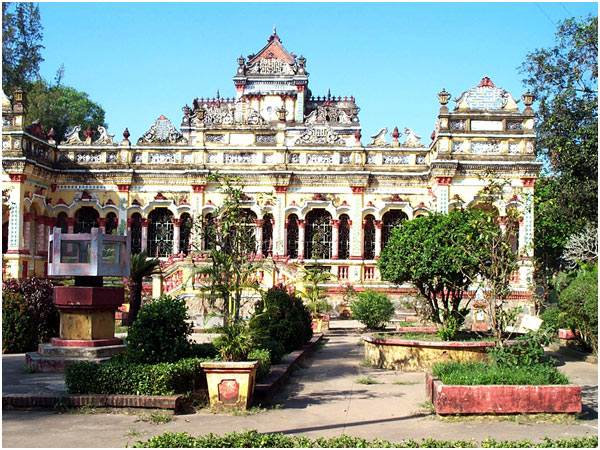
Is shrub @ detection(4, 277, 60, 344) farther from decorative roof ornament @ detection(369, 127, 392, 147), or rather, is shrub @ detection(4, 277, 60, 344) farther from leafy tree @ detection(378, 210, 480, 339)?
decorative roof ornament @ detection(369, 127, 392, 147)

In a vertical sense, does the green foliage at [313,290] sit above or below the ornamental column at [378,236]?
below

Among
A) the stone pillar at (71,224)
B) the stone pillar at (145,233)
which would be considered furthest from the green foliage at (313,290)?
the stone pillar at (71,224)

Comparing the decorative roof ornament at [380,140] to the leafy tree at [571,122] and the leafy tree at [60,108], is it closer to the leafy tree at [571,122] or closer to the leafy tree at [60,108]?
the leafy tree at [571,122]

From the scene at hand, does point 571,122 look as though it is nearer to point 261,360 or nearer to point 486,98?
point 486,98

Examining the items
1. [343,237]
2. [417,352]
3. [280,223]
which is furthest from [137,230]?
[417,352]

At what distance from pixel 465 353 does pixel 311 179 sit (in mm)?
16528

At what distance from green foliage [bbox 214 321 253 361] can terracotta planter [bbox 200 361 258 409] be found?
0.82 ft

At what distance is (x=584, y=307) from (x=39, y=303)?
40.6 ft

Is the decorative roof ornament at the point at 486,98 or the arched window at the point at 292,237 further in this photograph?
the arched window at the point at 292,237

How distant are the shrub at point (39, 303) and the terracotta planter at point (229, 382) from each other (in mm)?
7919

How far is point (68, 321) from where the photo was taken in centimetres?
1286

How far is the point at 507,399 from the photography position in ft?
29.3

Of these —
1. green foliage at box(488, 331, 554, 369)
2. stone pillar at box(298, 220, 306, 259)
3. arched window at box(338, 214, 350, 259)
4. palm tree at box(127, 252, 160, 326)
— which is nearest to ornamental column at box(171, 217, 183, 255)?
stone pillar at box(298, 220, 306, 259)

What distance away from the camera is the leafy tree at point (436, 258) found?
13.8 metres
